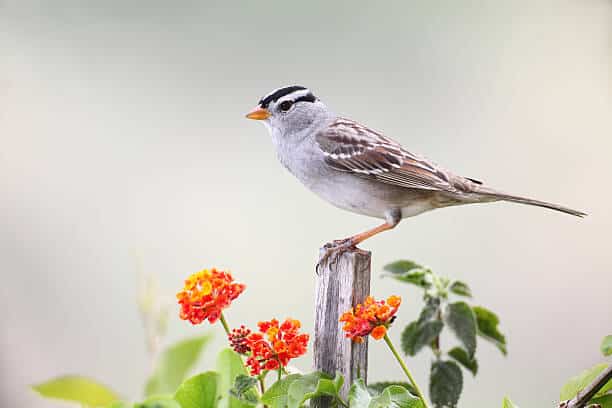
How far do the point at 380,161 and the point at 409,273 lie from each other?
0.57 metres

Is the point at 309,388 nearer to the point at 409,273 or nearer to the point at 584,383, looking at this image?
the point at 409,273

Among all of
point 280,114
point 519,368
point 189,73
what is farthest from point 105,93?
point 519,368

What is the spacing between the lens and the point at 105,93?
3418mm

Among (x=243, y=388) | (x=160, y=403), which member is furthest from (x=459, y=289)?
(x=160, y=403)

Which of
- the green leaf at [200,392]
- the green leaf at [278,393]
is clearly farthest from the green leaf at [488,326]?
the green leaf at [200,392]

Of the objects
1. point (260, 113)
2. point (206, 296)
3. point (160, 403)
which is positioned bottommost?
point (160, 403)

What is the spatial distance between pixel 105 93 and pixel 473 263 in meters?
1.87

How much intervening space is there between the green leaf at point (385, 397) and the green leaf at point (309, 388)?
0.14 feet

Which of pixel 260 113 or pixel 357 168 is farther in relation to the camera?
pixel 260 113

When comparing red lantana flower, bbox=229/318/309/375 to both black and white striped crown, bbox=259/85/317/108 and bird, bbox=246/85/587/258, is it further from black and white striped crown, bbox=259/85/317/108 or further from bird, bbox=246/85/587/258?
black and white striped crown, bbox=259/85/317/108

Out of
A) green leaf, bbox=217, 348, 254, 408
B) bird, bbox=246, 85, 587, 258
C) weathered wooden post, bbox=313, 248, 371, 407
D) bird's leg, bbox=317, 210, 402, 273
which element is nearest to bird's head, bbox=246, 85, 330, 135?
bird, bbox=246, 85, 587, 258

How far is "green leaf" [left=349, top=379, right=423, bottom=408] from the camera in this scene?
3.70 ft

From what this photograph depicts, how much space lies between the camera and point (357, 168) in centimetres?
190

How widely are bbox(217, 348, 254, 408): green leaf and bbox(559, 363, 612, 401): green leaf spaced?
1.82ft
